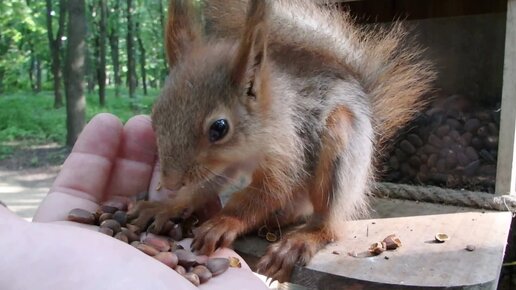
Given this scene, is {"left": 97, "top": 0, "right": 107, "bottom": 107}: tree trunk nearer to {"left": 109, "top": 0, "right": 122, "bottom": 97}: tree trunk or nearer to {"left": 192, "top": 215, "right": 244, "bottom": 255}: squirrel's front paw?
{"left": 109, "top": 0, "right": 122, "bottom": 97}: tree trunk

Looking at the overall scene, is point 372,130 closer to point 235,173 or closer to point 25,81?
point 235,173

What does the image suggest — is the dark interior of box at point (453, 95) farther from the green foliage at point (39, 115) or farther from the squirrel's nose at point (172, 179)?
the green foliage at point (39, 115)

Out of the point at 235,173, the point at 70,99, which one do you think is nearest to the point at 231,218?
the point at 235,173

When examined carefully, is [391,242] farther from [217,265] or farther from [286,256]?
[217,265]

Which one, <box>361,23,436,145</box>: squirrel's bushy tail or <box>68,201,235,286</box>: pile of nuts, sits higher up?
<box>361,23,436,145</box>: squirrel's bushy tail

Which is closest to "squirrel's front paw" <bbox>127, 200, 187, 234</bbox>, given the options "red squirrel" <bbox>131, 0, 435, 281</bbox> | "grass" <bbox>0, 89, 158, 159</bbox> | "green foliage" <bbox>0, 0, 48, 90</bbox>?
"red squirrel" <bbox>131, 0, 435, 281</bbox>
